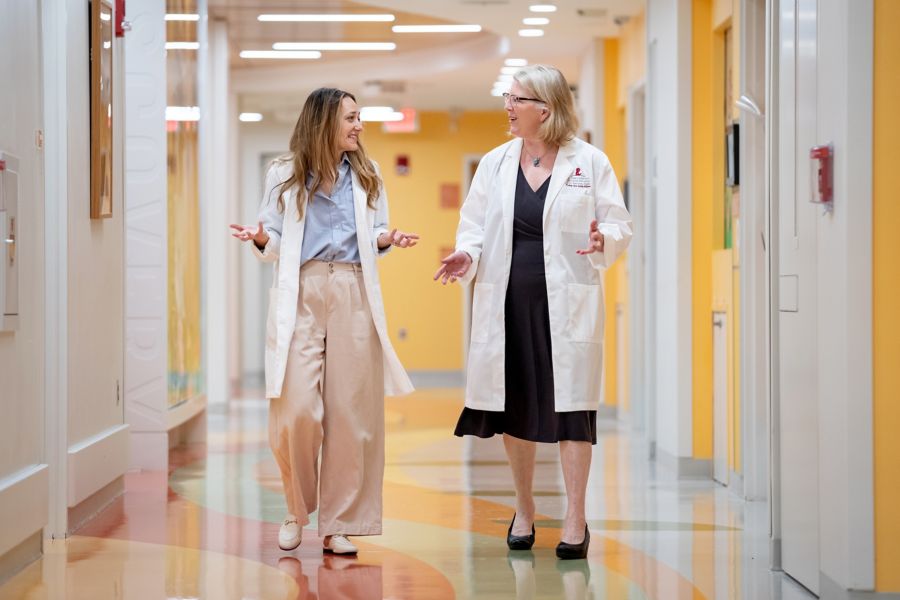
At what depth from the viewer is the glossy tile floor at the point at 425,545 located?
3.95 m

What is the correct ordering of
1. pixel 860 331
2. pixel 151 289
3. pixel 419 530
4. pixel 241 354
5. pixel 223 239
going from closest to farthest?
pixel 860 331, pixel 419 530, pixel 151 289, pixel 223 239, pixel 241 354

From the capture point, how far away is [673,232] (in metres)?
7.18

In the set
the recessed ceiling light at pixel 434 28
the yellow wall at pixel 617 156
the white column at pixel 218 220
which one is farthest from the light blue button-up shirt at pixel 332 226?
the recessed ceiling light at pixel 434 28

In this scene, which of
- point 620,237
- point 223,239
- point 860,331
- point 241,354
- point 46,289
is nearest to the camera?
point 860,331

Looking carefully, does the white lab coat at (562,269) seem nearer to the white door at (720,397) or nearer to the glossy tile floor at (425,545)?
the glossy tile floor at (425,545)

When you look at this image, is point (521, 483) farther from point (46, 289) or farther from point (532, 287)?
point (46, 289)

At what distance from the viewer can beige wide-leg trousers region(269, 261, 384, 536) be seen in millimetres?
4367

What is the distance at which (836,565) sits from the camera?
3.61m

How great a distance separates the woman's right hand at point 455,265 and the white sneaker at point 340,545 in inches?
37.5

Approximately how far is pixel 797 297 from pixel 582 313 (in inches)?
28.5

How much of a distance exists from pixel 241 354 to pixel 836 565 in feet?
43.4

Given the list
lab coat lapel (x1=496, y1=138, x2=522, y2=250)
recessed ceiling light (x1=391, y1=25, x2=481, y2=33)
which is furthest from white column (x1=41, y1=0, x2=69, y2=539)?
recessed ceiling light (x1=391, y1=25, x2=481, y2=33)

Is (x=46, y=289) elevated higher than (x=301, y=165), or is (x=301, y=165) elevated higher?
(x=301, y=165)

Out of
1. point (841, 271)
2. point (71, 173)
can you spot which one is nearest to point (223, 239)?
point (71, 173)
